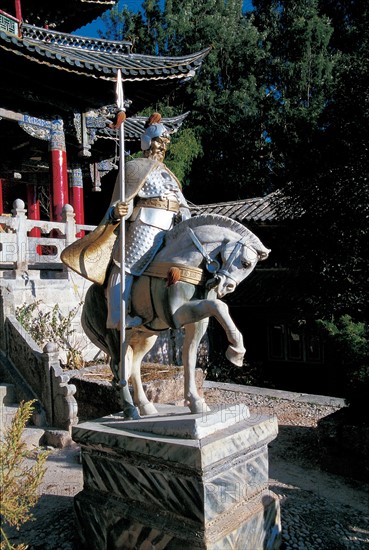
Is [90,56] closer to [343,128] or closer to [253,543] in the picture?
[343,128]

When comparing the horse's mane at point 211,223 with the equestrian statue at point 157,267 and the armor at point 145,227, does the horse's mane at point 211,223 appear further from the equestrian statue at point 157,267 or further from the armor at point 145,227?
the armor at point 145,227

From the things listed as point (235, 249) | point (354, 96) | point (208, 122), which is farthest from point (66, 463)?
point (208, 122)

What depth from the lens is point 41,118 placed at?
1107 centimetres

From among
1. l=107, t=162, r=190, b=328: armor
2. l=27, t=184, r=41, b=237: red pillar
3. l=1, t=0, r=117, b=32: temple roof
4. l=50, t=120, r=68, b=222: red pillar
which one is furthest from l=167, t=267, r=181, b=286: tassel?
l=27, t=184, r=41, b=237: red pillar

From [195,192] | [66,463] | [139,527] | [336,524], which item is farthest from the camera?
[195,192]

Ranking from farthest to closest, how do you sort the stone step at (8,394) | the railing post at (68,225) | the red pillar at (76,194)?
the red pillar at (76,194) < the railing post at (68,225) < the stone step at (8,394)

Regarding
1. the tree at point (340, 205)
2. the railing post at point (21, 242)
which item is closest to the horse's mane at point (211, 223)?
the railing post at point (21, 242)

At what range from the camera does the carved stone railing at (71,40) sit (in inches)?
428

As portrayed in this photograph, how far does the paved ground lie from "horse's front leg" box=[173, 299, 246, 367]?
1615 millimetres

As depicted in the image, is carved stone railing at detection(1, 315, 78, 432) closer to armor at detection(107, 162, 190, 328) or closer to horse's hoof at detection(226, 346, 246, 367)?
armor at detection(107, 162, 190, 328)

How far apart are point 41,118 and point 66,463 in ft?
27.0

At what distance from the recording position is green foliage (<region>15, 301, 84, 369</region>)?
827cm

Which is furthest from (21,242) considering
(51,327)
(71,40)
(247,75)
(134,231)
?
(247,75)

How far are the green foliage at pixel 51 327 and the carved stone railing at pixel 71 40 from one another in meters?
6.24
